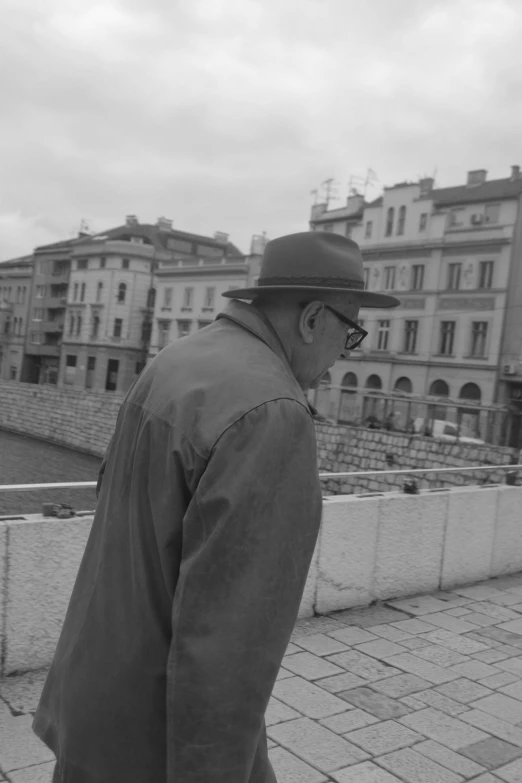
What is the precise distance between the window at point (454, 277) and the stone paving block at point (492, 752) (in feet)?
123

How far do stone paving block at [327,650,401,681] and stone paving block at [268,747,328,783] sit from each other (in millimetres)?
1078

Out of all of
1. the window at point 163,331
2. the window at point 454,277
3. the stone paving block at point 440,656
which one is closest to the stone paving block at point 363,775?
the stone paving block at point 440,656

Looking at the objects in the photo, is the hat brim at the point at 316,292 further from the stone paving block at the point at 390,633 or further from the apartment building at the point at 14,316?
the apartment building at the point at 14,316

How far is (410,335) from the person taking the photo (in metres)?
41.6

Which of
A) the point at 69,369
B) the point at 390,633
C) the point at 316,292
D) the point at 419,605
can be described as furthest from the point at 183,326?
the point at 316,292

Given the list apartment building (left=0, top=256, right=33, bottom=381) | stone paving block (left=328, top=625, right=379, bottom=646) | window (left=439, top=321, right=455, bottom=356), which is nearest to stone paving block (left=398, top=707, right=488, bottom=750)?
stone paving block (left=328, top=625, right=379, bottom=646)

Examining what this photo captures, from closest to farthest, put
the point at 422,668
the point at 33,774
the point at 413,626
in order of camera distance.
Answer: the point at 33,774, the point at 422,668, the point at 413,626

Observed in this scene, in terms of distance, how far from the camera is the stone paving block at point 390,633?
504 centimetres

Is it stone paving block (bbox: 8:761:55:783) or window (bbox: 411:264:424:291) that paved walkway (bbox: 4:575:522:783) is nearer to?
stone paving block (bbox: 8:761:55:783)

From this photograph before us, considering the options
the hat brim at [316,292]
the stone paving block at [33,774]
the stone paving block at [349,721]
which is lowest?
the stone paving block at [33,774]

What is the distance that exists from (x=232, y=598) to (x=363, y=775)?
2353mm

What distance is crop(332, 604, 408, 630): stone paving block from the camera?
534 cm

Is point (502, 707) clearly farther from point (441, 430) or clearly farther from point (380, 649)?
point (441, 430)

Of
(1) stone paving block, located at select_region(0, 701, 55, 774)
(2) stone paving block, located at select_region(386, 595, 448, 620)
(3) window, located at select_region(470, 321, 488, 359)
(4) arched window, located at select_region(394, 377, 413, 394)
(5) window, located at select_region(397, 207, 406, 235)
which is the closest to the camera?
(1) stone paving block, located at select_region(0, 701, 55, 774)
